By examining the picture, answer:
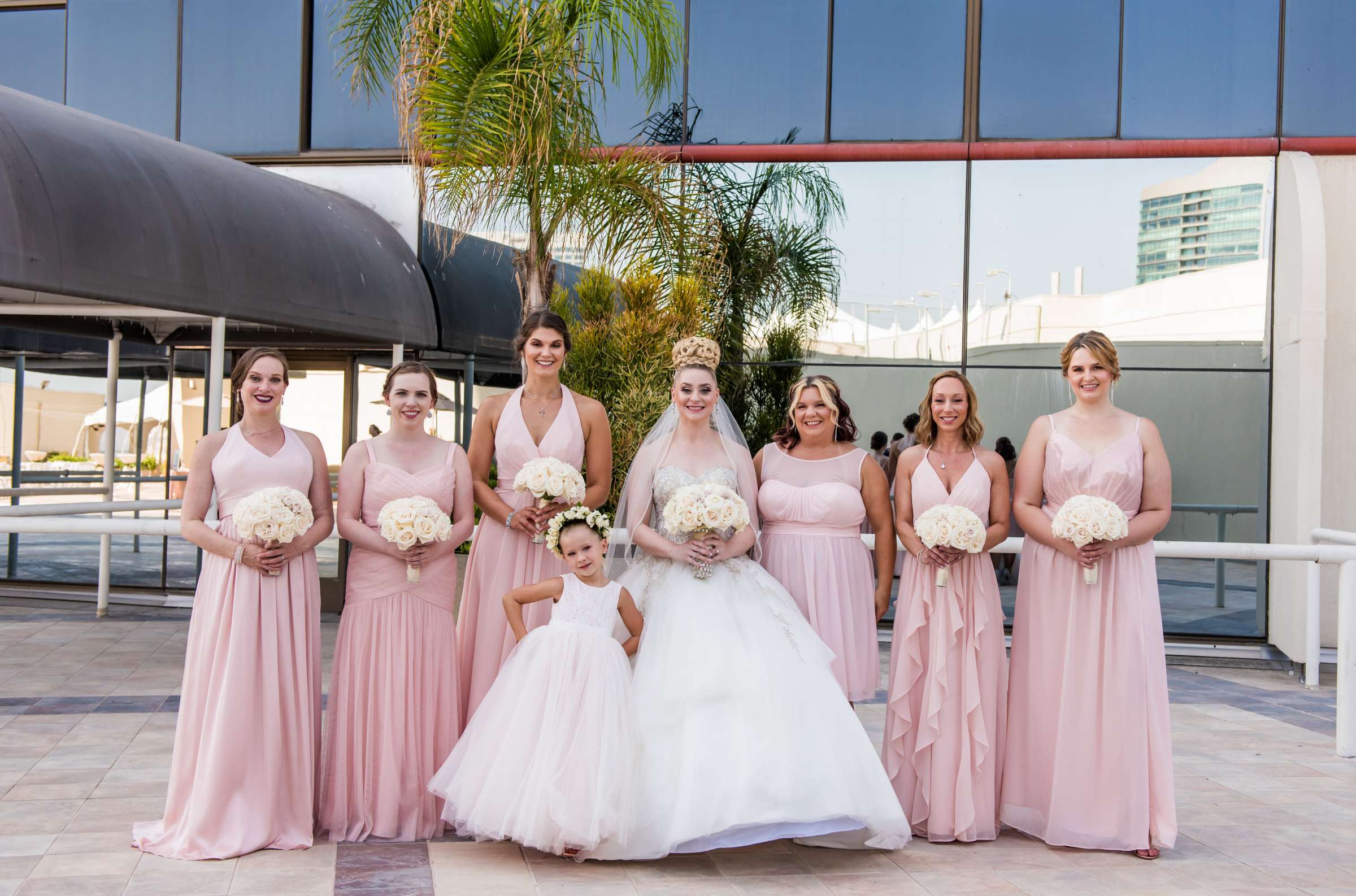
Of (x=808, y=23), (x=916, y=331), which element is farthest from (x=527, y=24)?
(x=916, y=331)

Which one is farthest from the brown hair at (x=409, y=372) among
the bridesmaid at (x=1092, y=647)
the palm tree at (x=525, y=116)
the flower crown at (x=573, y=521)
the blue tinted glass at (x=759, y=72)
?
the blue tinted glass at (x=759, y=72)

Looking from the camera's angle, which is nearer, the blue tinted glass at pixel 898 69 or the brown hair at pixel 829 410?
the brown hair at pixel 829 410

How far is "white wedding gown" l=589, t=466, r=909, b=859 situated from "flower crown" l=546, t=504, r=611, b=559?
47 cm

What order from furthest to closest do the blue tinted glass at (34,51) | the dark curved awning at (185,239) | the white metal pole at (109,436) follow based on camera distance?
the blue tinted glass at (34,51), the white metal pole at (109,436), the dark curved awning at (185,239)

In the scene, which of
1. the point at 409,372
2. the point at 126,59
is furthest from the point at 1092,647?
the point at 126,59

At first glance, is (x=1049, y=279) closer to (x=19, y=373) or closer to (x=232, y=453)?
(x=232, y=453)

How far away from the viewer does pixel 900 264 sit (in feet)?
35.5

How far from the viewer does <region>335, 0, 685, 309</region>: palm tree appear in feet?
26.6

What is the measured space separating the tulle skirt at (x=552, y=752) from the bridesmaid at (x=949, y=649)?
1337mm

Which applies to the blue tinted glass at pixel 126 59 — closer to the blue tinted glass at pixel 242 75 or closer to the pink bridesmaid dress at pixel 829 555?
the blue tinted glass at pixel 242 75

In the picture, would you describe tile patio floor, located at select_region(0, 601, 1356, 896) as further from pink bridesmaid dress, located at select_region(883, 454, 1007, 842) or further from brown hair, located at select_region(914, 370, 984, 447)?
brown hair, located at select_region(914, 370, 984, 447)

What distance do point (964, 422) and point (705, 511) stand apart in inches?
51.1

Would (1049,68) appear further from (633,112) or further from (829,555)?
(829,555)

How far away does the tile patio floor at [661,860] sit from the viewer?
441cm
